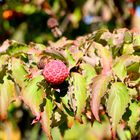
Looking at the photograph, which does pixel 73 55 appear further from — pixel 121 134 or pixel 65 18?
pixel 65 18

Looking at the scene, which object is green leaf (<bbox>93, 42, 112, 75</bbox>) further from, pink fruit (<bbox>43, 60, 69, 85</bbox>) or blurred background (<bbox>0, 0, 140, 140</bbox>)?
blurred background (<bbox>0, 0, 140, 140</bbox>)

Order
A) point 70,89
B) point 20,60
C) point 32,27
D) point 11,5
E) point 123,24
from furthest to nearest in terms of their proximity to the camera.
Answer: point 32,27, point 123,24, point 11,5, point 20,60, point 70,89

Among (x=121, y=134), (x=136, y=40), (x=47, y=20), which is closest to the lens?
(x=136, y=40)

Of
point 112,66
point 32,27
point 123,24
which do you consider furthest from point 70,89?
point 32,27

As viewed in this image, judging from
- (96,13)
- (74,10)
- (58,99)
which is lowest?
(58,99)

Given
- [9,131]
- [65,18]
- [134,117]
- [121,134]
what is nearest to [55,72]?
[134,117]

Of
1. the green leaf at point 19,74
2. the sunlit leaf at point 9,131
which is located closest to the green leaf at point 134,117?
the green leaf at point 19,74

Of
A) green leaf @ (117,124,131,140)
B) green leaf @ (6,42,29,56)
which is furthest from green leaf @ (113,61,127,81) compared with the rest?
green leaf @ (117,124,131,140)

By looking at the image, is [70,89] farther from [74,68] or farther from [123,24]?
[123,24]
